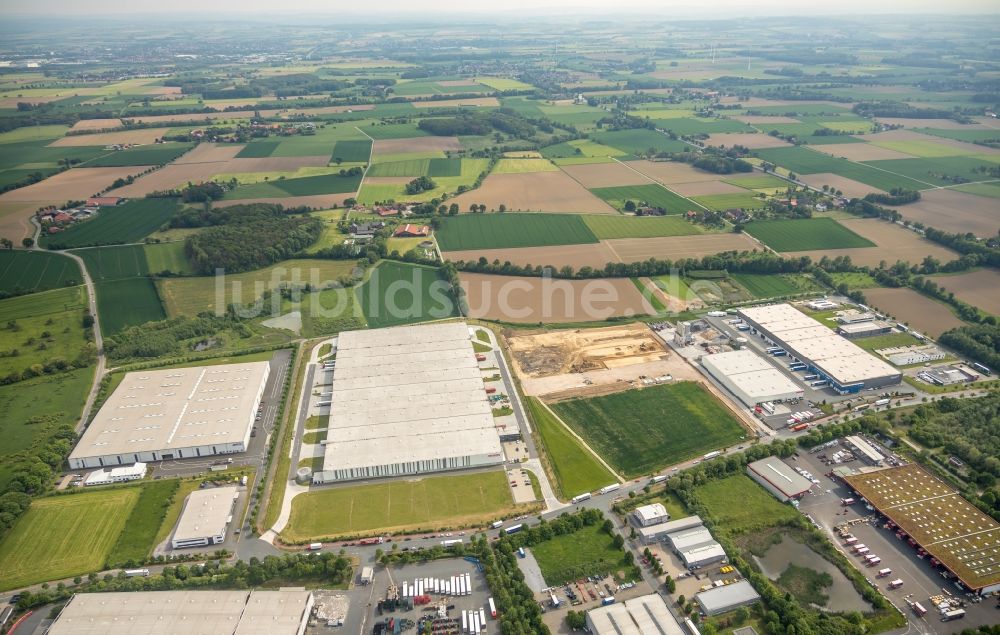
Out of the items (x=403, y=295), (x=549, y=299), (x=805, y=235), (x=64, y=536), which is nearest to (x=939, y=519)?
(x=549, y=299)

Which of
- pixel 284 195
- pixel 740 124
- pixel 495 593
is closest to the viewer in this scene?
pixel 495 593

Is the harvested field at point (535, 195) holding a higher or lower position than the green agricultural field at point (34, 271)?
higher

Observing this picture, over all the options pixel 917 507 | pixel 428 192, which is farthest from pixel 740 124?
pixel 917 507

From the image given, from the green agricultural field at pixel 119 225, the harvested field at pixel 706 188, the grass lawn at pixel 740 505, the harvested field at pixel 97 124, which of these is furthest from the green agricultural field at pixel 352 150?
the grass lawn at pixel 740 505

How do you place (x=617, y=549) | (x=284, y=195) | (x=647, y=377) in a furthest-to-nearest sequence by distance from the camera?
1. (x=284, y=195)
2. (x=647, y=377)
3. (x=617, y=549)

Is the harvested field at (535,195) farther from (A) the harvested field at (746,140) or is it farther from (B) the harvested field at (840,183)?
(A) the harvested field at (746,140)

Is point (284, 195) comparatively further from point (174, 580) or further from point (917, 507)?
point (917, 507)
